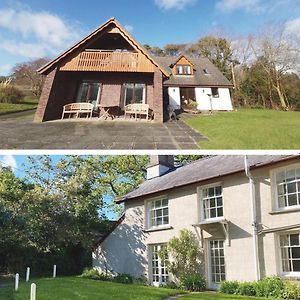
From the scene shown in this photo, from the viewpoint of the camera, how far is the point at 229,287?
9.49m

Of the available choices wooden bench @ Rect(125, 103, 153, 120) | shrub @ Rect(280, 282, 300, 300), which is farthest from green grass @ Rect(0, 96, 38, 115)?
shrub @ Rect(280, 282, 300, 300)

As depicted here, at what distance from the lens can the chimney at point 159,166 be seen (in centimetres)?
1422

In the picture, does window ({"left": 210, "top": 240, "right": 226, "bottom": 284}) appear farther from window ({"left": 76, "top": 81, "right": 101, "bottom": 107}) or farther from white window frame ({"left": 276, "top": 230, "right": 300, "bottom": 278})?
window ({"left": 76, "top": 81, "right": 101, "bottom": 107})

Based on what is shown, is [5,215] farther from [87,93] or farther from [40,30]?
[40,30]

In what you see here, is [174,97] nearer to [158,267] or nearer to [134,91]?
[134,91]

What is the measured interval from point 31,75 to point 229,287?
590 cm

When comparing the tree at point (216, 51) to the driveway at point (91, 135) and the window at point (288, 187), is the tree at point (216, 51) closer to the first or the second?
the driveway at point (91, 135)

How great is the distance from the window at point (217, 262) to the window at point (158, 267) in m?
1.25

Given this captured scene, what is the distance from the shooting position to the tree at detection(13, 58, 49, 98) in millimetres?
6137

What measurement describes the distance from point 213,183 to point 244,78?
16.2ft

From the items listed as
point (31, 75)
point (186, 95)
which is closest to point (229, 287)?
point (186, 95)

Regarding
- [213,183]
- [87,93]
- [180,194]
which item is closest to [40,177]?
[180,194]

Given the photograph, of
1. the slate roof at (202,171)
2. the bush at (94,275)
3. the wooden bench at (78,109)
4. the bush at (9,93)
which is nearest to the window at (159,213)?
the slate roof at (202,171)

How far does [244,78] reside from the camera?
6242mm
